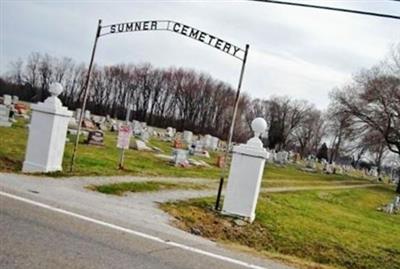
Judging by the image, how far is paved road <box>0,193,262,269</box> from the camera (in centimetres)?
548

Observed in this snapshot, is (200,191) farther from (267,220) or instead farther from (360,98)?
(360,98)

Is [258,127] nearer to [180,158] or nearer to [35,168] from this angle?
[35,168]

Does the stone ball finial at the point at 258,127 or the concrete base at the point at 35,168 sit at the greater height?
the stone ball finial at the point at 258,127

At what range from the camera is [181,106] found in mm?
90750

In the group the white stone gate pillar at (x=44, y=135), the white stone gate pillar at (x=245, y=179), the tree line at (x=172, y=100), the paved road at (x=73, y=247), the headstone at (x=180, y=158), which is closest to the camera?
the paved road at (x=73, y=247)

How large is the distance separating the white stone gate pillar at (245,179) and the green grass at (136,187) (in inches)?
102

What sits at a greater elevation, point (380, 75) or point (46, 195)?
point (380, 75)

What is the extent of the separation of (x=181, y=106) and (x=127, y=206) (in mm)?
81243

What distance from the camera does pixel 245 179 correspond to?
10.4 meters

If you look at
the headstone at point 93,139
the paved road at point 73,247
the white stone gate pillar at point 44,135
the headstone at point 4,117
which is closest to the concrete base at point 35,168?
the white stone gate pillar at point 44,135

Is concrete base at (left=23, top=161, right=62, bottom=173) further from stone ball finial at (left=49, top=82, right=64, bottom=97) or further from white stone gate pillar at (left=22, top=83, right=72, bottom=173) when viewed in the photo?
stone ball finial at (left=49, top=82, right=64, bottom=97)

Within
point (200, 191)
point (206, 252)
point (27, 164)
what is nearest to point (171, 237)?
point (206, 252)

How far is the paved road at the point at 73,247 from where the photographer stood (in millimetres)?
5480

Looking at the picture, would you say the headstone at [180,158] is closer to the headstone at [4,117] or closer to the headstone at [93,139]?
the headstone at [93,139]
